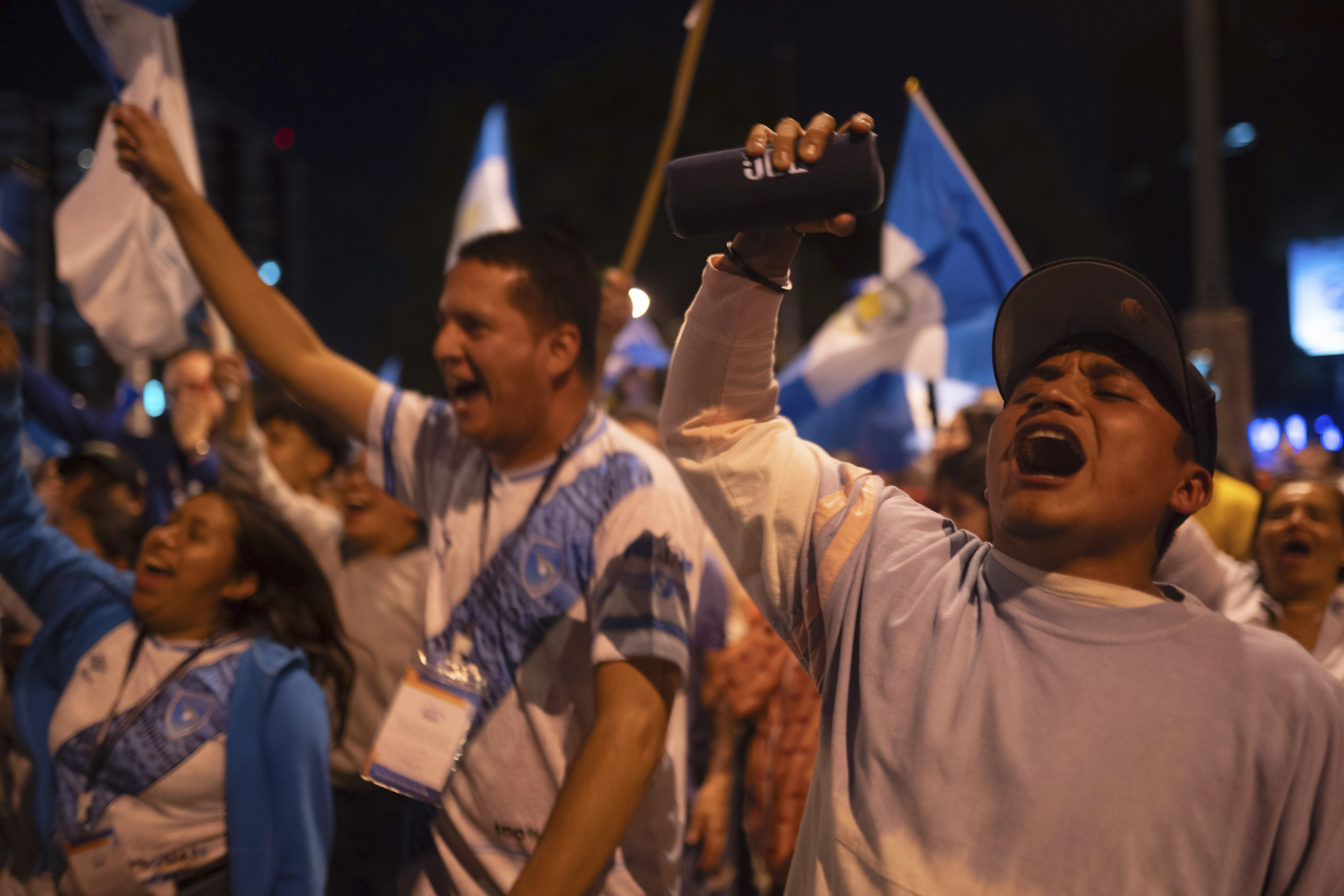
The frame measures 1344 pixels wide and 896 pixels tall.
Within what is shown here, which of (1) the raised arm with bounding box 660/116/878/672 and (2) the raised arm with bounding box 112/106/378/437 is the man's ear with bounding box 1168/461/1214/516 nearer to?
(1) the raised arm with bounding box 660/116/878/672

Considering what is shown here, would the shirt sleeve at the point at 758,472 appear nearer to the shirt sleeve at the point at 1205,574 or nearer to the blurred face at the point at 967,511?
the shirt sleeve at the point at 1205,574

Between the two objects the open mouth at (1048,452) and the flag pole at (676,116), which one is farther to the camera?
the flag pole at (676,116)

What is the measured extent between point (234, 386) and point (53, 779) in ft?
4.91

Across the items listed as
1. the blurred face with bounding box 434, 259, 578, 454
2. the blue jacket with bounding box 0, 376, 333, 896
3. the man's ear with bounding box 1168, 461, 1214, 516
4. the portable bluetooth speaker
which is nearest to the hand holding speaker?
the portable bluetooth speaker

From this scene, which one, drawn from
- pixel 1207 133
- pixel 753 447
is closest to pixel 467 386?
pixel 753 447

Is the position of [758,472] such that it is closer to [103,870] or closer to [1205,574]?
[103,870]

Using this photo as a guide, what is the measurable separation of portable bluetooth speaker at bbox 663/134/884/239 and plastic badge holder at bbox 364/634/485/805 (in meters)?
1.17

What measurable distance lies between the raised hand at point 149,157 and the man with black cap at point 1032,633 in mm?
1493

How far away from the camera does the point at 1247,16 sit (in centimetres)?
2617

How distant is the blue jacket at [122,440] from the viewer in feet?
17.2

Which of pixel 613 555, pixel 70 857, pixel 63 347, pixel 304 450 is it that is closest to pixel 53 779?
pixel 70 857

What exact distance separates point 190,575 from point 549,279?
4.56ft

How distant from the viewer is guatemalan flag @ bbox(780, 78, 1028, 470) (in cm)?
564

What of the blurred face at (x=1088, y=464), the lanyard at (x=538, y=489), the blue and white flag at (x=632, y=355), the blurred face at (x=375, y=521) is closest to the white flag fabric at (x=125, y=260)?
the blurred face at (x=375, y=521)
